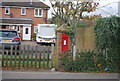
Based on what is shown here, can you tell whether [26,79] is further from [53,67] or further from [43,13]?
[43,13]

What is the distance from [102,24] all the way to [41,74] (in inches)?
122

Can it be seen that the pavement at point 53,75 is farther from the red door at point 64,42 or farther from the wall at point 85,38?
the wall at point 85,38

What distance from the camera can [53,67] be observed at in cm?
1094

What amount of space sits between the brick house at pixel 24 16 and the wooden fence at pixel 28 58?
Result: 25.7 meters

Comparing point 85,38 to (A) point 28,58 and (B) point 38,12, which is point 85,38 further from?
(B) point 38,12

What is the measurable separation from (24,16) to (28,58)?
89.7ft

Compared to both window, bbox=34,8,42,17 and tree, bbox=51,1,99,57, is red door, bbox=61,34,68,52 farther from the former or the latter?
window, bbox=34,8,42,17

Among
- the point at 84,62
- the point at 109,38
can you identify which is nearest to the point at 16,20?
the point at 84,62

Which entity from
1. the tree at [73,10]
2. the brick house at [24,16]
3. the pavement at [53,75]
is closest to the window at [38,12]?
the brick house at [24,16]

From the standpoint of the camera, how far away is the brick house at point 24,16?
36562 millimetres

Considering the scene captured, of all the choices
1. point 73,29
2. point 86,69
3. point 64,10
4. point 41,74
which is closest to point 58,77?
point 41,74

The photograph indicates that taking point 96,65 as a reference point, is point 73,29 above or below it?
above

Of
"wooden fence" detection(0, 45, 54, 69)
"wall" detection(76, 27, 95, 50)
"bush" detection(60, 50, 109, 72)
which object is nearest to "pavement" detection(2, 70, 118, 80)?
"bush" detection(60, 50, 109, 72)

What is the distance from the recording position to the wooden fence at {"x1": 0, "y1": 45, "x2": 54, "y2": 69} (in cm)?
1085
